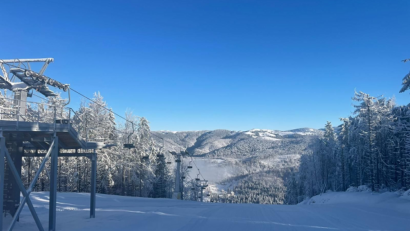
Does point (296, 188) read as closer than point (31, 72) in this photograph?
No

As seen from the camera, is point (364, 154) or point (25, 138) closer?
point (25, 138)

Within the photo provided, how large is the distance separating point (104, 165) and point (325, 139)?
148 ft

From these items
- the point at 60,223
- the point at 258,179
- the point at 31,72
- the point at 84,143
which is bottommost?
the point at 258,179

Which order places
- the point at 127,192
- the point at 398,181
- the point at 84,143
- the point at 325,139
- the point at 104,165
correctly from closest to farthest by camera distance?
the point at 84,143, the point at 104,165, the point at 398,181, the point at 127,192, the point at 325,139

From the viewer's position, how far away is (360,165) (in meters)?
44.9

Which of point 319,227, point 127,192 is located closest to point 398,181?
point 319,227

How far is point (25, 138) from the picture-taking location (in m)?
11.8

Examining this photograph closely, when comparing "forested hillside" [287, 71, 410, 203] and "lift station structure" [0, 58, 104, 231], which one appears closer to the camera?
"lift station structure" [0, 58, 104, 231]

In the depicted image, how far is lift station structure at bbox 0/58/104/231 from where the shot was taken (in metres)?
9.82

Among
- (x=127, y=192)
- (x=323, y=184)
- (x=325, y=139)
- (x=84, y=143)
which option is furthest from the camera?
(x=325, y=139)

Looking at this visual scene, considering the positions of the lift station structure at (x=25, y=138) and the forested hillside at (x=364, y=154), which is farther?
the forested hillside at (x=364, y=154)

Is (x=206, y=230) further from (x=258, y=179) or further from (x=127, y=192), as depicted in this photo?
(x=258, y=179)

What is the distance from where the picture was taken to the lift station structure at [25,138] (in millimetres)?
9820

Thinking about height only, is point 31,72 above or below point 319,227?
above
